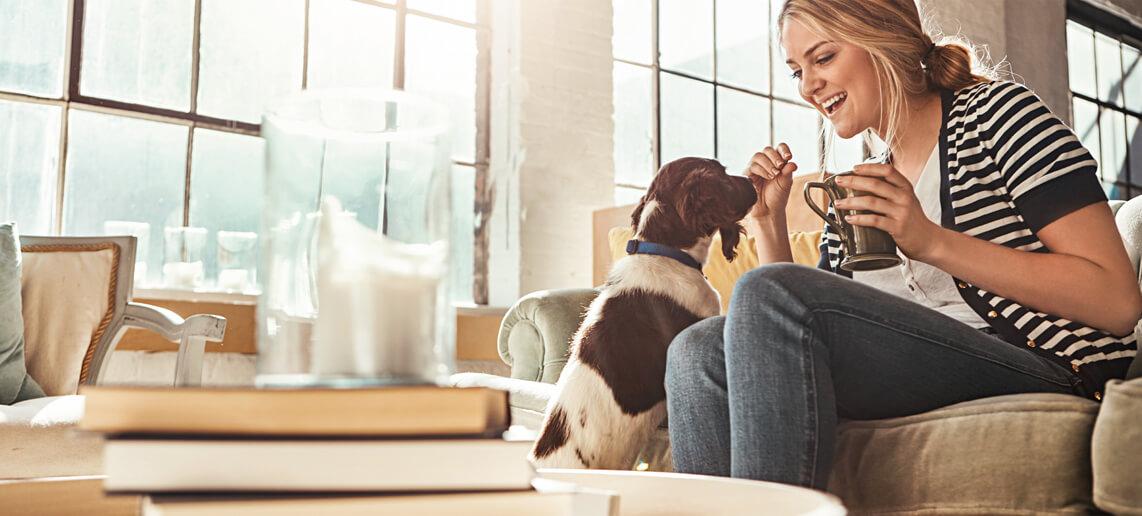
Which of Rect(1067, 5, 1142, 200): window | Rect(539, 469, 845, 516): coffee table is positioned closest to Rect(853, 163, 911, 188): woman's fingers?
Rect(539, 469, 845, 516): coffee table

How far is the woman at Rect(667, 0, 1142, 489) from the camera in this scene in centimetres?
103

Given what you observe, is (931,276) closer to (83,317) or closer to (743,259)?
(743,259)

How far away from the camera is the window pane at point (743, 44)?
195 inches

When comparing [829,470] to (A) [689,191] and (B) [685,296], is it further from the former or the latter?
(A) [689,191]

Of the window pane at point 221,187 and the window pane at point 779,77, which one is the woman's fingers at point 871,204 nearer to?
the window pane at point 221,187

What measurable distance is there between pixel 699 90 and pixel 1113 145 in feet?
12.0

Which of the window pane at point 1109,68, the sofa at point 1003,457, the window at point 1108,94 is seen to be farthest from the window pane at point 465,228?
the window pane at point 1109,68

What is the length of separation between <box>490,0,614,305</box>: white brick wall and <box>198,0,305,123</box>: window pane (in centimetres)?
98

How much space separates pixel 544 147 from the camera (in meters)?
4.14

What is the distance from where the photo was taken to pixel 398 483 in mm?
329

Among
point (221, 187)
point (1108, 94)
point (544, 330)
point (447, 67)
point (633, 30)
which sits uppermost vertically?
point (1108, 94)

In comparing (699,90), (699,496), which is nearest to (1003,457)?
(699,496)

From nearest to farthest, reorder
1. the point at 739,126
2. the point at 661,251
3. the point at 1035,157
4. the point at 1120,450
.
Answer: the point at 1120,450
the point at 1035,157
the point at 661,251
the point at 739,126

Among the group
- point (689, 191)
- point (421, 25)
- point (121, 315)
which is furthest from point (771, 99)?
point (121, 315)
